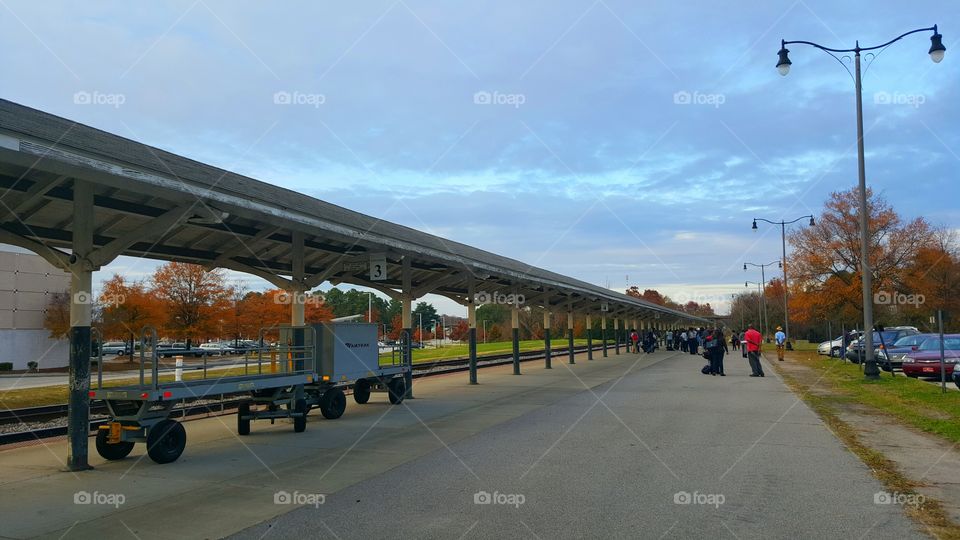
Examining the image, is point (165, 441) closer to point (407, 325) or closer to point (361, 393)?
point (361, 393)

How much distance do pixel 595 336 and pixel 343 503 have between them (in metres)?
91.7

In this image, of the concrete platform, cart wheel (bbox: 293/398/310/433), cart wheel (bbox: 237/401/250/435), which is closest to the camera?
the concrete platform

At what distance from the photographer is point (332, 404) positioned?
14.4 metres

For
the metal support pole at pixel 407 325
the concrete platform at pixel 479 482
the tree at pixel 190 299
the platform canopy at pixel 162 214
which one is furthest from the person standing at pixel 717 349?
the tree at pixel 190 299

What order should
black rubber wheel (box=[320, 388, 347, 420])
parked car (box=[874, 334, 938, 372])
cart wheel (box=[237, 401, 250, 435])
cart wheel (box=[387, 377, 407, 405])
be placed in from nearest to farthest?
cart wheel (box=[237, 401, 250, 435]), black rubber wheel (box=[320, 388, 347, 420]), cart wheel (box=[387, 377, 407, 405]), parked car (box=[874, 334, 938, 372])

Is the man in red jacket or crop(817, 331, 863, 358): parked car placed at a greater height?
the man in red jacket

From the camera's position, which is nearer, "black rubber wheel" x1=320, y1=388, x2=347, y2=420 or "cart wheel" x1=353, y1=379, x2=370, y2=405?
"black rubber wheel" x1=320, y1=388, x2=347, y2=420

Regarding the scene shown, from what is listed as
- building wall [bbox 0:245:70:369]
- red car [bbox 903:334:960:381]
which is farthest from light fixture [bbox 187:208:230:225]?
building wall [bbox 0:245:70:369]

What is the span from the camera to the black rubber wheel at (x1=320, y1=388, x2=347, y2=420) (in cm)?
1436

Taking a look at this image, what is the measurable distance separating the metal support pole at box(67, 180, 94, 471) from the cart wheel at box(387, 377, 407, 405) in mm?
8257

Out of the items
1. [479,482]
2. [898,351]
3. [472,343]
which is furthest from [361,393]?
[898,351]

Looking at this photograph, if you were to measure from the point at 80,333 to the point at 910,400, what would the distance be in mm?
16553

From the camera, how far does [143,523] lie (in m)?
6.68

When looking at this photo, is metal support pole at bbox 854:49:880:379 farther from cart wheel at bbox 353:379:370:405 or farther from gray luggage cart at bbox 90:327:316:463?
gray luggage cart at bbox 90:327:316:463
